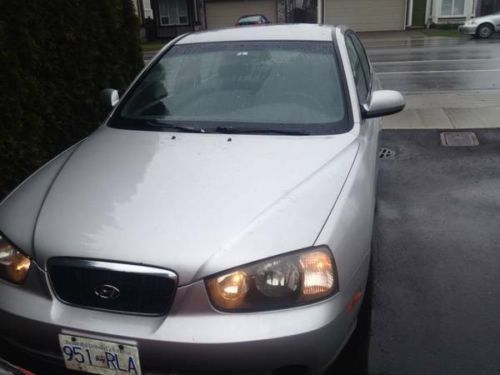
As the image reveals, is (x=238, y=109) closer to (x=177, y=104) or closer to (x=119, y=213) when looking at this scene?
(x=177, y=104)

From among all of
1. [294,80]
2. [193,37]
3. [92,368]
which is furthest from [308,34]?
[92,368]

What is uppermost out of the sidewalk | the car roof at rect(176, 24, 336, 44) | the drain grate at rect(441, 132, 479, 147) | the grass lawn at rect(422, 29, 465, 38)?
the car roof at rect(176, 24, 336, 44)

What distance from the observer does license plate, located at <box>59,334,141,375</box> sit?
78.5 inches

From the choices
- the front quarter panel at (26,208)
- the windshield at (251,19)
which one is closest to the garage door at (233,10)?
the windshield at (251,19)

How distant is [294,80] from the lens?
3.39 metres

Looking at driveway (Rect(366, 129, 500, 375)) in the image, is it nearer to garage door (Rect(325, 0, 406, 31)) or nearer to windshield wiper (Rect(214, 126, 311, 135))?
windshield wiper (Rect(214, 126, 311, 135))

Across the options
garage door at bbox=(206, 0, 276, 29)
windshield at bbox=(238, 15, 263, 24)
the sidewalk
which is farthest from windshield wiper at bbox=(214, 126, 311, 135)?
garage door at bbox=(206, 0, 276, 29)

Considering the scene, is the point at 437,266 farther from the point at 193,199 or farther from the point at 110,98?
the point at 110,98

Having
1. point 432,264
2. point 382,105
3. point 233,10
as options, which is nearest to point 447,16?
point 233,10

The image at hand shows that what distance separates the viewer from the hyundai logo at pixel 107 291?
81.0 inches

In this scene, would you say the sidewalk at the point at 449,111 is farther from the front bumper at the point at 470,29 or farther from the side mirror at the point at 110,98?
the front bumper at the point at 470,29

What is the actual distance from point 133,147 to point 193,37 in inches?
53.2

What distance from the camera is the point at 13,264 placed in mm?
2266

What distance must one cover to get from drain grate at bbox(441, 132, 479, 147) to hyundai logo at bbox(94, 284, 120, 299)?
5284 mm
